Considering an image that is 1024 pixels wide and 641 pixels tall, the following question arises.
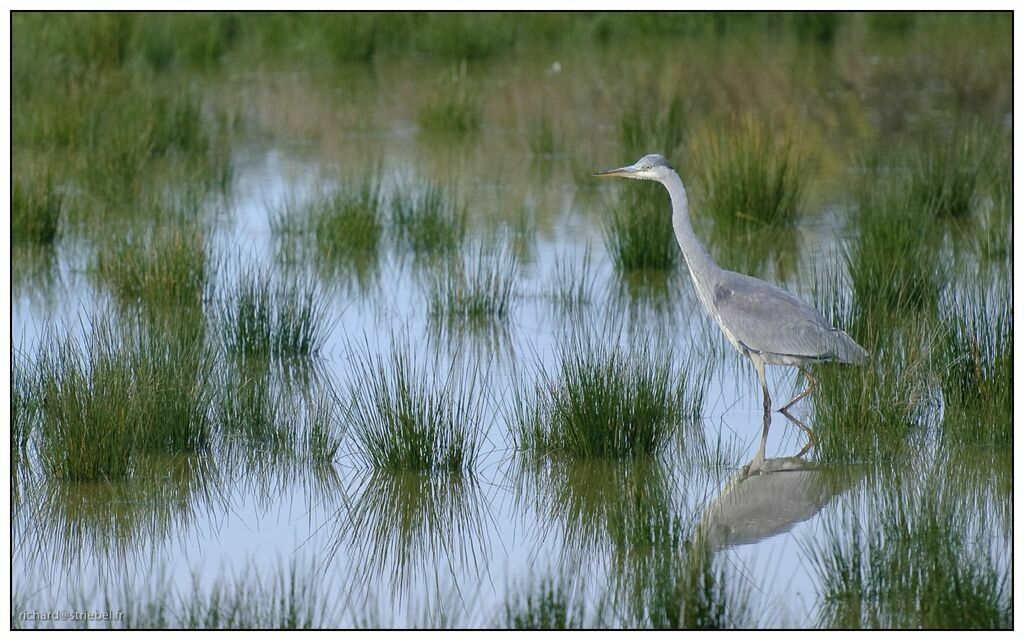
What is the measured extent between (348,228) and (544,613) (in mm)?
5933


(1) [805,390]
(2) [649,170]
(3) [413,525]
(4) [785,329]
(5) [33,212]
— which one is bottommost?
(3) [413,525]

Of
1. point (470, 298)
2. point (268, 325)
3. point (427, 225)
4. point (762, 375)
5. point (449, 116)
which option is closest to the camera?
point (762, 375)

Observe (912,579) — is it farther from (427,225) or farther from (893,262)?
(427,225)

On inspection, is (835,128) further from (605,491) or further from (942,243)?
(605,491)

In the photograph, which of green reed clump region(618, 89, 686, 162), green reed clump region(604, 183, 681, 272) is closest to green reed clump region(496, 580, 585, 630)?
green reed clump region(604, 183, 681, 272)

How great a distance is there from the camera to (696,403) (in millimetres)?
6113

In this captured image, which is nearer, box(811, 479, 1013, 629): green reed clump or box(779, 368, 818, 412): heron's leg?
box(811, 479, 1013, 629): green reed clump

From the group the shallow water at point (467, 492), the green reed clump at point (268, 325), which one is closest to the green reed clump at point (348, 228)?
the shallow water at point (467, 492)

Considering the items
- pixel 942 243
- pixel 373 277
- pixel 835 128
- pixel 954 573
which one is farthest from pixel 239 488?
pixel 835 128

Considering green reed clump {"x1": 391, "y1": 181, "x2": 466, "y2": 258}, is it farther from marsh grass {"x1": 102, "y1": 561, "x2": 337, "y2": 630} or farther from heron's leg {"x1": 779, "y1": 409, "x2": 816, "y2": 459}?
marsh grass {"x1": 102, "y1": 561, "x2": 337, "y2": 630}

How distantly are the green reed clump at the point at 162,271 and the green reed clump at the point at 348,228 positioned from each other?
1.22 metres

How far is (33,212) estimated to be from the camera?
31.8 ft

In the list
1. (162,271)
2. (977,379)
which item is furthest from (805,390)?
(162,271)

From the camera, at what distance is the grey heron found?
6035 millimetres
